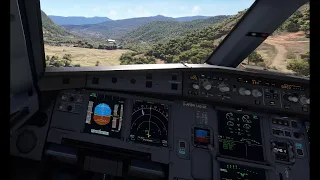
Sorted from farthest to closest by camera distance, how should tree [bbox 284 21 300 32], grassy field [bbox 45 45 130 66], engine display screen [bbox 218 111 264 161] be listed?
1. grassy field [bbox 45 45 130 66]
2. tree [bbox 284 21 300 32]
3. engine display screen [bbox 218 111 264 161]

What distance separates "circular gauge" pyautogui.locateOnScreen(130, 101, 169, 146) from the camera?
2988 millimetres

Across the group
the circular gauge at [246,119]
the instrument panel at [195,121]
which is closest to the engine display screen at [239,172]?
the instrument panel at [195,121]

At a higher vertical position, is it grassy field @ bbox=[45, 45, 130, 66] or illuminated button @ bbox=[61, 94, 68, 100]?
grassy field @ bbox=[45, 45, 130, 66]

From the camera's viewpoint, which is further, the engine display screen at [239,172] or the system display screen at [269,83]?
the system display screen at [269,83]

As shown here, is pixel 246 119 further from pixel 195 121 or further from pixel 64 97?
pixel 64 97

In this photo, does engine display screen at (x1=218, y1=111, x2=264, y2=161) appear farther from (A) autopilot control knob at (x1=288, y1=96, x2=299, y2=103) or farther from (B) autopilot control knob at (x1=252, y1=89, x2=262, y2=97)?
(A) autopilot control knob at (x1=288, y1=96, x2=299, y2=103)

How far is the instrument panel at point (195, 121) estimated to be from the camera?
291 cm

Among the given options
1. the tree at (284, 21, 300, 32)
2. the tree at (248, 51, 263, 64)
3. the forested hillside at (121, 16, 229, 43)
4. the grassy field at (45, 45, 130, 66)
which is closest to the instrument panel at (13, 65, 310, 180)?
the tree at (248, 51, 263, 64)

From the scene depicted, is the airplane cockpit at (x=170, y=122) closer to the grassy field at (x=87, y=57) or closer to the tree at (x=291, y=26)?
the tree at (x=291, y=26)

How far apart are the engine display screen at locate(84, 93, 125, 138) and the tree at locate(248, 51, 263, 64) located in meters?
2.08

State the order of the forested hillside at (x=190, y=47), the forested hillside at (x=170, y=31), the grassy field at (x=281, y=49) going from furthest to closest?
the forested hillside at (x=170, y=31) → the forested hillside at (x=190, y=47) → the grassy field at (x=281, y=49)

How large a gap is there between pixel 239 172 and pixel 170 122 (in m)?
1.06

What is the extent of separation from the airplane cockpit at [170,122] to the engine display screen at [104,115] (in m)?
0.01
